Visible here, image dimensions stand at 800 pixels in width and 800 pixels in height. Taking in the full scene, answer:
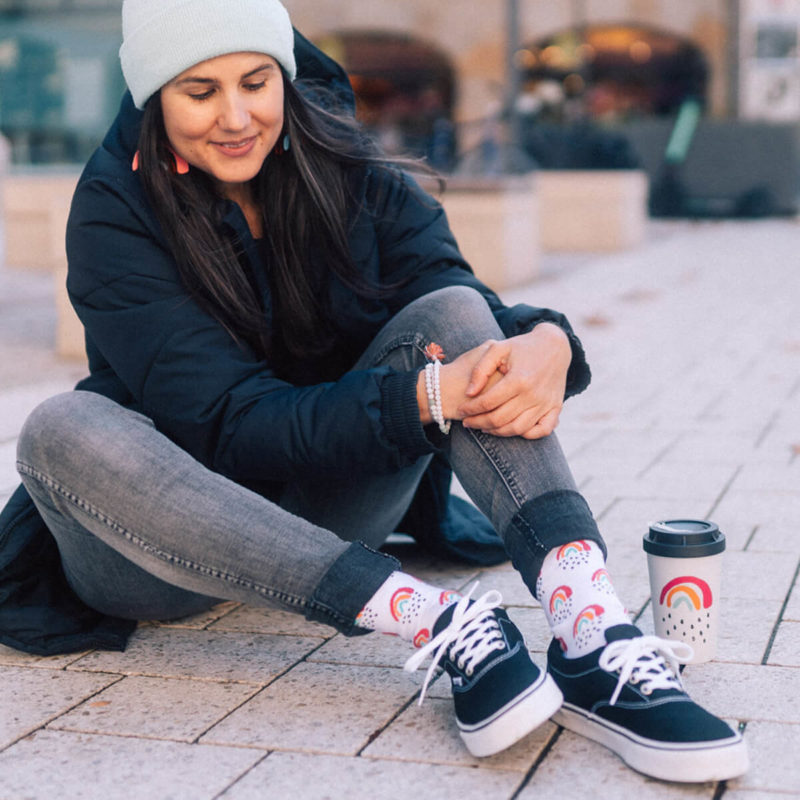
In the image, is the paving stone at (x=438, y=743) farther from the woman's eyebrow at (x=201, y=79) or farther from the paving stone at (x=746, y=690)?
the woman's eyebrow at (x=201, y=79)

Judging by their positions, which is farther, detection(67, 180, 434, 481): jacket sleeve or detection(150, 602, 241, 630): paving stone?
detection(150, 602, 241, 630): paving stone

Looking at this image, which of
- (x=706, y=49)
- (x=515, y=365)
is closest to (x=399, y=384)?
(x=515, y=365)

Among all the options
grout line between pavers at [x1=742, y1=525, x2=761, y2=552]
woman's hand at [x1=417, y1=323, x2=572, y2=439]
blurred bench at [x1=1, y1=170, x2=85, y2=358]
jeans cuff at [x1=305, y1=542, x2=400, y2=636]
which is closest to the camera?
jeans cuff at [x1=305, y1=542, x2=400, y2=636]

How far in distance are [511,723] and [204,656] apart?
77 centimetres

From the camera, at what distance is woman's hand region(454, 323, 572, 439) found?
84.2 inches

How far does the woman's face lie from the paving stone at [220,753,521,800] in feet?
3.66

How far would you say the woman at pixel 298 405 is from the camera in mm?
2018

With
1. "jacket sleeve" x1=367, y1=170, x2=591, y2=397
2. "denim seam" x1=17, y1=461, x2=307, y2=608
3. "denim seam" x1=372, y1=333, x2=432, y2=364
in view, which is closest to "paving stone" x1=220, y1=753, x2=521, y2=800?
"denim seam" x1=17, y1=461, x2=307, y2=608

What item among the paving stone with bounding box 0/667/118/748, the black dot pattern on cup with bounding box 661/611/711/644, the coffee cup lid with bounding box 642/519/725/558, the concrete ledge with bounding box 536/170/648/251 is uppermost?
the coffee cup lid with bounding box 642/519/725/558

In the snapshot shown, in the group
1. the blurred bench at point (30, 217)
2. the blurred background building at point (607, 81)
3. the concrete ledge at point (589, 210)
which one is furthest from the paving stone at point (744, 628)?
the blurred background building at point (607, 81)

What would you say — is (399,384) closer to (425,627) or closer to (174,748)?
(425,627)

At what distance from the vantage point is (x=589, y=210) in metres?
12.8

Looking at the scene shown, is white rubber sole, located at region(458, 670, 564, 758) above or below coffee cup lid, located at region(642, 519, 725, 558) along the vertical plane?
below

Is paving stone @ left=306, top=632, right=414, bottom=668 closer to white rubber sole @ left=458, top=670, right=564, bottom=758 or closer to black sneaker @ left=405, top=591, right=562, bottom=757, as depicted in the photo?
black sneaker @ left=405, top=591, right=562, bottom=757
